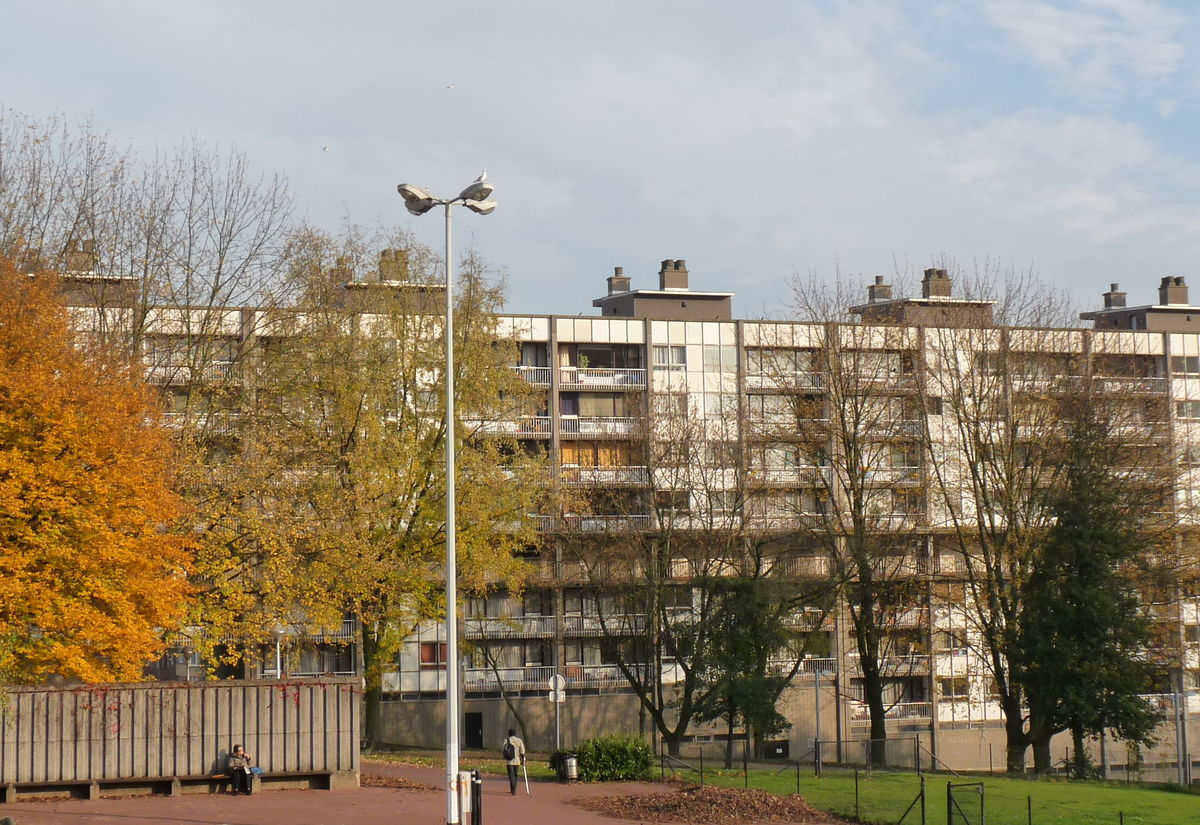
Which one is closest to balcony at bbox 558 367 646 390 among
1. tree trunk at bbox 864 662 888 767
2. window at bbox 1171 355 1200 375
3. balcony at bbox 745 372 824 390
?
balcony at bbox 745 372 824 390

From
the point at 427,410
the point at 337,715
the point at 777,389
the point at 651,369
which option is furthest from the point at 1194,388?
the point at 337,715

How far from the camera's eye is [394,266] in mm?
44656

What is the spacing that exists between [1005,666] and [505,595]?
2617 centimetres

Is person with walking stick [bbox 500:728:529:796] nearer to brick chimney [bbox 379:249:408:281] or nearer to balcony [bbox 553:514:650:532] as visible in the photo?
brick chimney [bbox 379:249:408:281]

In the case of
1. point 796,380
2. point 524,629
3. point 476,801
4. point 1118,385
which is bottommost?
point 476,801

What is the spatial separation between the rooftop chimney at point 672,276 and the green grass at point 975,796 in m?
42.5

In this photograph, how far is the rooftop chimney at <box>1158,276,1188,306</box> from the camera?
88000mm

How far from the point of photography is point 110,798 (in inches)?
1091

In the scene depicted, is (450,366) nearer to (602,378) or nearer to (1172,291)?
(602,378)

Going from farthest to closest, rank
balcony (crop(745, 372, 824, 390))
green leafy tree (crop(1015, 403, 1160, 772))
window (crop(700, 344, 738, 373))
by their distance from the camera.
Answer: window (crop(700, 344, 738, 373)), balcony (crop(745, 372, 824, 390)), green leafy tree (crop(1015, 403, 1160, 772))

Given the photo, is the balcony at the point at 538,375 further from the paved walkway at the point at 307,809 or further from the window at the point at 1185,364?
the paved walkway at the point at 307,809

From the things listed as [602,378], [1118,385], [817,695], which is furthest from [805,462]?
[602,378]

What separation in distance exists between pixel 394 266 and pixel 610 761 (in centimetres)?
1981

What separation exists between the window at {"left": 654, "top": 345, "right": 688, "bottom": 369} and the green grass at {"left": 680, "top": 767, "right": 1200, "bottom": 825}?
3637 cm
